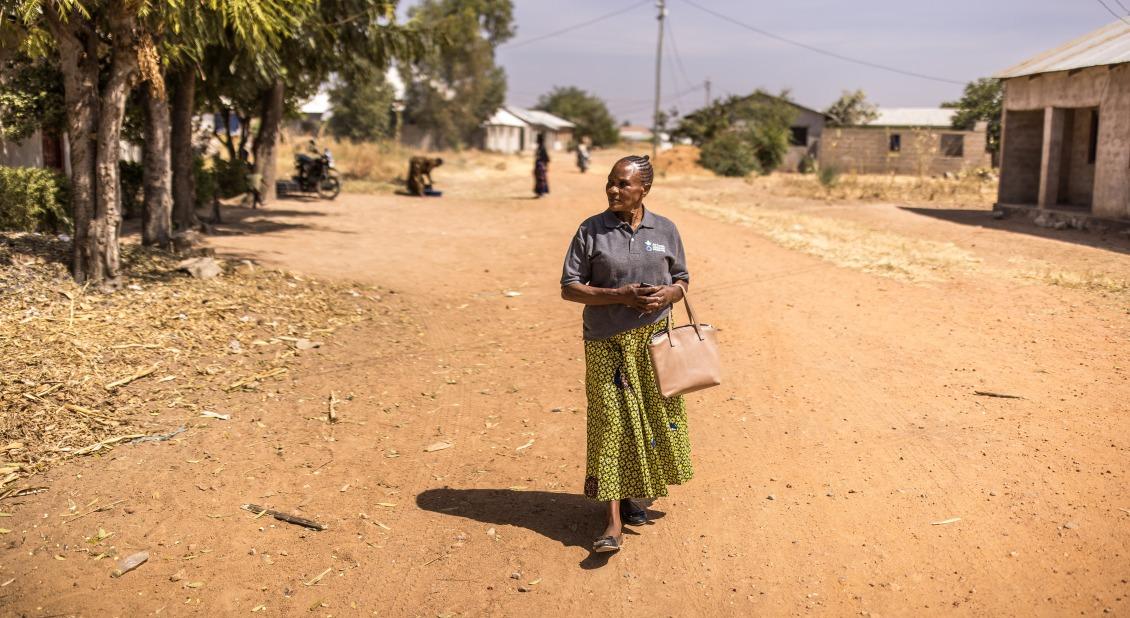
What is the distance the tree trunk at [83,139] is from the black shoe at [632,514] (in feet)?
20.6

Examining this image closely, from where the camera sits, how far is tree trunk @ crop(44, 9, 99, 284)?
8.78 meters

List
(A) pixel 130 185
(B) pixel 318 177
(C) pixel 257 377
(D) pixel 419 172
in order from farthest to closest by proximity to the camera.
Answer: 1. (D) pixel 419 172
2. (B) pixel 318 177
3. (A) pixel 130 185
4. (C) pixel 257 377

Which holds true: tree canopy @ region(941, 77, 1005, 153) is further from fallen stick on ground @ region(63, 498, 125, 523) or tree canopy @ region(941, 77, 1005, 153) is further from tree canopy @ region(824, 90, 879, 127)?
fallen stick on ground @ region(63, 498, 125, 523)

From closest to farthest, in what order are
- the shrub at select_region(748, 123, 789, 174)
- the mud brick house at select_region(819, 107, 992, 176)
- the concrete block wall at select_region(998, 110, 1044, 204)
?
the concrete block wall at select_region(998, 110, 1044, 204), the mud brick house at select_region(819, 107, 992, 176), the shrub at select_region(748, 123, 789, 174)

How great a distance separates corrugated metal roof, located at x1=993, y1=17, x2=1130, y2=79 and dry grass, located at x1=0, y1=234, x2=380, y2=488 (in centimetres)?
1357

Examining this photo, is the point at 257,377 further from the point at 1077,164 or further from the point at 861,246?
the point at 1077,164

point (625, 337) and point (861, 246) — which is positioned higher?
point (625, 337)

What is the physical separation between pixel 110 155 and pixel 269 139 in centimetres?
1221

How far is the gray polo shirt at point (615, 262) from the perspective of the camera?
4.35m

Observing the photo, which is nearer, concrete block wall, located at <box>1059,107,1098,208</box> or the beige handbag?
the beige handbag

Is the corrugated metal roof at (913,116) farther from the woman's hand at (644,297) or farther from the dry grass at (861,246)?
the woman's hand at (644,297)

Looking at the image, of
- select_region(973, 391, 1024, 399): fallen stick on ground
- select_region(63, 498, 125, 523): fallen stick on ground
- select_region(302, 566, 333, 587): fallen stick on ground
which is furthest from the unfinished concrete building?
select_region(63, 498, 125, 523): fallen stick on ground

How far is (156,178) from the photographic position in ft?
39.6

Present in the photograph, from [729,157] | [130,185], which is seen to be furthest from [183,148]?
[729,157]
